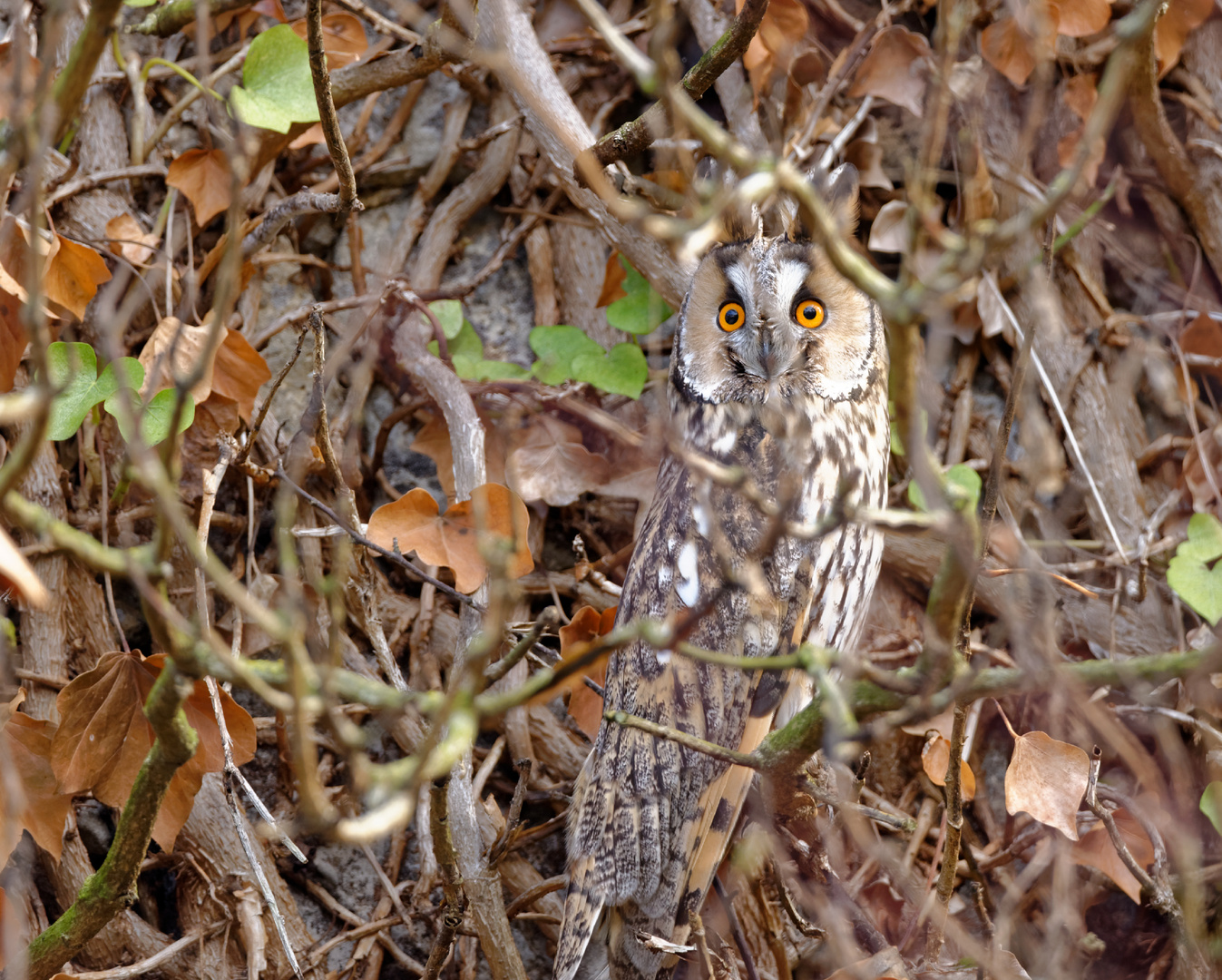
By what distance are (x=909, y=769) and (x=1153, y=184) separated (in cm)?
147

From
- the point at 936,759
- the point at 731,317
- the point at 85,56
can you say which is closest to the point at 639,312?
the point at 731,317

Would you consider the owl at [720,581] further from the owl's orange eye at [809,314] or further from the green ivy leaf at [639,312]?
the green ivy leaf at [639,312]

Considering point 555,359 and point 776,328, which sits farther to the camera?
point 555,359

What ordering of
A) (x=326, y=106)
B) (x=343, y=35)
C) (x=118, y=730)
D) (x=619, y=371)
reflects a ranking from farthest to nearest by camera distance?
(x=343, y=35)
(x=619, y=371)
(x=118, y=730)
(x=326, y=106)

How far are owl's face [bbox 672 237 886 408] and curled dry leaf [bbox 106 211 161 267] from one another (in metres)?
1.15

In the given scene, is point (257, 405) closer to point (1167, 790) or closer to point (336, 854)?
point (336, 854)

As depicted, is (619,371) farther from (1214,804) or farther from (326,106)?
(1214,804)

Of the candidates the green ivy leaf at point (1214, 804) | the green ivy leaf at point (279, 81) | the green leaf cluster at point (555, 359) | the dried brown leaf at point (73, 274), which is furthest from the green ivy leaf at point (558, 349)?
the green ivy leaf at point (1214, 804)

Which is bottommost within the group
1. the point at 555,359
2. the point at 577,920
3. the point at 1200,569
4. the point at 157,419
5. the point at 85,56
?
the point at 577,920

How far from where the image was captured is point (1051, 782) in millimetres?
1644

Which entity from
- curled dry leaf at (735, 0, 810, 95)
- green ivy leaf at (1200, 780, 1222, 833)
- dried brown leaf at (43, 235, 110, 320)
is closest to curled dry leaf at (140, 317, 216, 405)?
dried brown leaf at (43, 235, 110, 320)

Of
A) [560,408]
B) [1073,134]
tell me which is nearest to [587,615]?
[560,408]

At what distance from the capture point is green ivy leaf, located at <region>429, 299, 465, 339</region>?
2.21 metres

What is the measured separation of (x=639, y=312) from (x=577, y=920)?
1199mm
